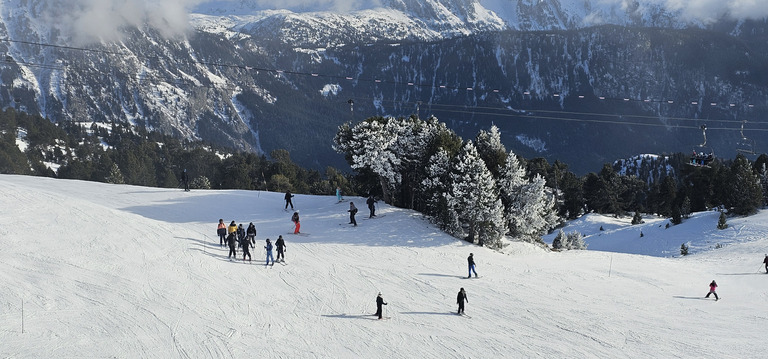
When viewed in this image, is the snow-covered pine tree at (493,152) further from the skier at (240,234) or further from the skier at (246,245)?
the skier at (246,245)

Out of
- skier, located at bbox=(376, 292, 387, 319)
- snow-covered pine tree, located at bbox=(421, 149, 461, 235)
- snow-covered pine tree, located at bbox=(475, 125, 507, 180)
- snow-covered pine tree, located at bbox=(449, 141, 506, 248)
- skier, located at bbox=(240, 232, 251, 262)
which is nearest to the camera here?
skier, located at bbox=(376, 292, 387, 319)

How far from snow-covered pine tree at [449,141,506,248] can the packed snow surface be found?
196 centimetres

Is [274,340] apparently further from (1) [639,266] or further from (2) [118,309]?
(1) [639,266]

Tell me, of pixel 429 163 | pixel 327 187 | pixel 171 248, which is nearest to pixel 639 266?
pixel 429 163

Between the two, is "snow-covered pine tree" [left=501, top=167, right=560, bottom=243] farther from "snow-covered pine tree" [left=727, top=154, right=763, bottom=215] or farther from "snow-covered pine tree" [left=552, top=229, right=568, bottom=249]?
"snow-covered pine tree" [left=727, top=154, right=763, bottom=215]

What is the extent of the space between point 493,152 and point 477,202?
418 inches

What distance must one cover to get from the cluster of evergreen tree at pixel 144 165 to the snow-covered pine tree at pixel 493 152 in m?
44.0

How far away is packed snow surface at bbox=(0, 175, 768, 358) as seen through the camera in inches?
976

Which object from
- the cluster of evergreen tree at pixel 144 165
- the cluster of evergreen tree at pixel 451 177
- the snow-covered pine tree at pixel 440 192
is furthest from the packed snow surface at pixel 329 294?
the cluster of evergreen tree at pixel 144 165

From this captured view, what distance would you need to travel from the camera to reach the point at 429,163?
A: 52344 mm

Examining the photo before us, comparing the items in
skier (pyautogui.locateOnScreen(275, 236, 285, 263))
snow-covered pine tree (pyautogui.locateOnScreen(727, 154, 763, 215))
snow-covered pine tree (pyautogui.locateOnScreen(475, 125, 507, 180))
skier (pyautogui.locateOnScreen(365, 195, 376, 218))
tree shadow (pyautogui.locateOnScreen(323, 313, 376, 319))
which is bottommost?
tree shadow (pyautogui.locateOnScreen(323, 313, 376, 319))

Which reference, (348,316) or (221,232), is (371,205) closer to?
(221,232)

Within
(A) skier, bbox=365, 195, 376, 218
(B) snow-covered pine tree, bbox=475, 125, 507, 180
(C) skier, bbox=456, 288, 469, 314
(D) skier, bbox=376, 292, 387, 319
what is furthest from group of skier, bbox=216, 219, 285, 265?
(B) snow-covered pine tree, bbox=475, 125, 507, 180

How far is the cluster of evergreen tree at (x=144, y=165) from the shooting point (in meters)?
113
